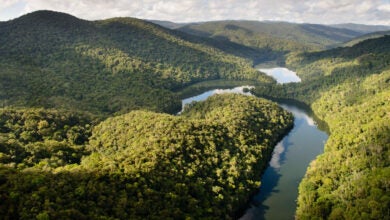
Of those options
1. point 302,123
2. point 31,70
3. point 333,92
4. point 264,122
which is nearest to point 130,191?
point 264,122

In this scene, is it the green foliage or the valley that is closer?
the valley

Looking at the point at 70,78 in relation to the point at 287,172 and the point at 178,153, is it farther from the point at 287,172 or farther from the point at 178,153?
the point at 287,172

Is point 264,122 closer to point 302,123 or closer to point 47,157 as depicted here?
point 302,123

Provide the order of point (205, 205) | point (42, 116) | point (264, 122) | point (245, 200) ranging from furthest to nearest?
point (264, 122)
point (42, 116)
point (245, 200)
point (205, 205)

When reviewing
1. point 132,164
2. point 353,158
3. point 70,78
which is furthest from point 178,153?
point 70,78

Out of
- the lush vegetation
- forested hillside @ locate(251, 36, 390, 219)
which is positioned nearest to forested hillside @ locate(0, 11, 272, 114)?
the lush vegetation

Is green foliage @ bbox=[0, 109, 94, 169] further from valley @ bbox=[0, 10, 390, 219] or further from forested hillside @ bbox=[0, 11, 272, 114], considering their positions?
forested hillside @ bbox=[0, 11, 272, 114]
